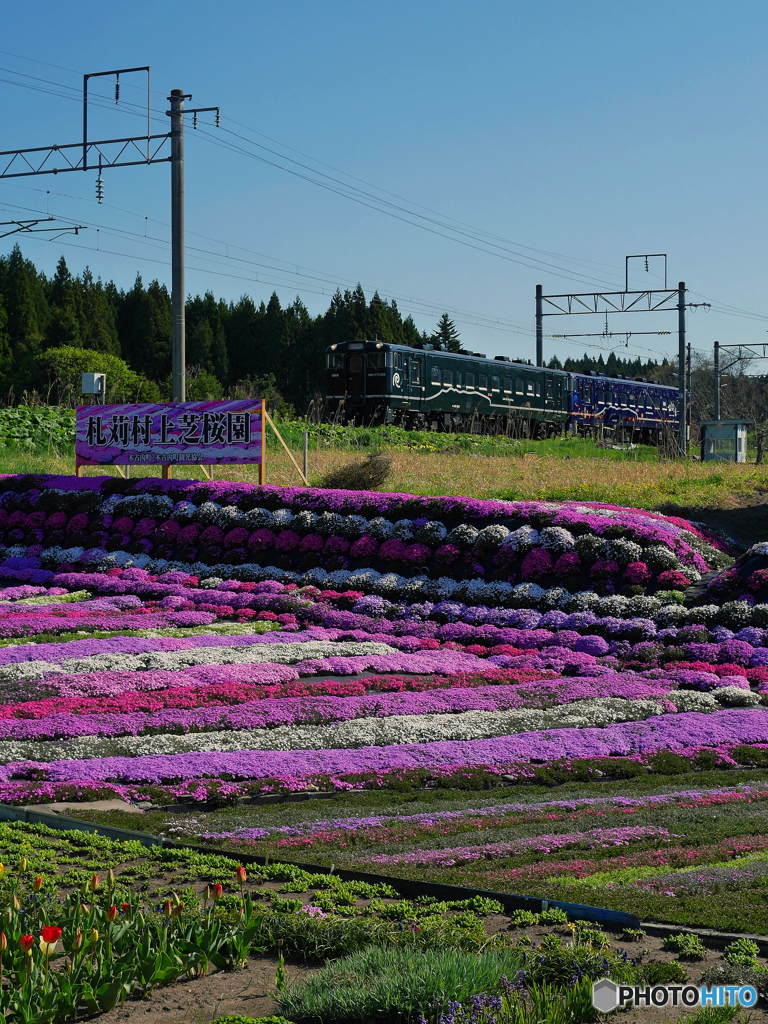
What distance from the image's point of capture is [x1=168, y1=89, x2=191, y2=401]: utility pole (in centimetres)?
1883

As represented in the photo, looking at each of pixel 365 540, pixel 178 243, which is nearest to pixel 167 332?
pixel 178 243

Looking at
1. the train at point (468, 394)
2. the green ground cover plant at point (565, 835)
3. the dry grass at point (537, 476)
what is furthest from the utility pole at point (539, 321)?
the green ground cover plant at point (565, 835)

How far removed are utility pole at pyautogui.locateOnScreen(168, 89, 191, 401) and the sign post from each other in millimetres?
575

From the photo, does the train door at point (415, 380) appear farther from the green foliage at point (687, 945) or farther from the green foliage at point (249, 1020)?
the green foliage at point (249, 1020)

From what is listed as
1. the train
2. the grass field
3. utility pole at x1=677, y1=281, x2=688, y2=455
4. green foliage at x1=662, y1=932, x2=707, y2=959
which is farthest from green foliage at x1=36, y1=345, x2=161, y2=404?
green foliage at x1=662, y1=932, x2=707, y2=959

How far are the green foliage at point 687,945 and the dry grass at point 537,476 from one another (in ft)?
49.2

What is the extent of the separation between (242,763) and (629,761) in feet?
9.44

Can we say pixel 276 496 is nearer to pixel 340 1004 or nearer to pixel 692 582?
pixel 692 582

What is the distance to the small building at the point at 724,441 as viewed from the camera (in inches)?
1123

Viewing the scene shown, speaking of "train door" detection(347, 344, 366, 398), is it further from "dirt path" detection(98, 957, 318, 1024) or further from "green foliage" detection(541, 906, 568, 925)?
"dirt path" detection(98, 957, 318, 1024)

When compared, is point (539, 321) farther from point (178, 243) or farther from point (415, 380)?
point (178, 243)

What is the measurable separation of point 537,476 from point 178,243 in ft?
27.5

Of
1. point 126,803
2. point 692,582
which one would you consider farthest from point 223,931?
point 692,582

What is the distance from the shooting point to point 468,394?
37469 mm
